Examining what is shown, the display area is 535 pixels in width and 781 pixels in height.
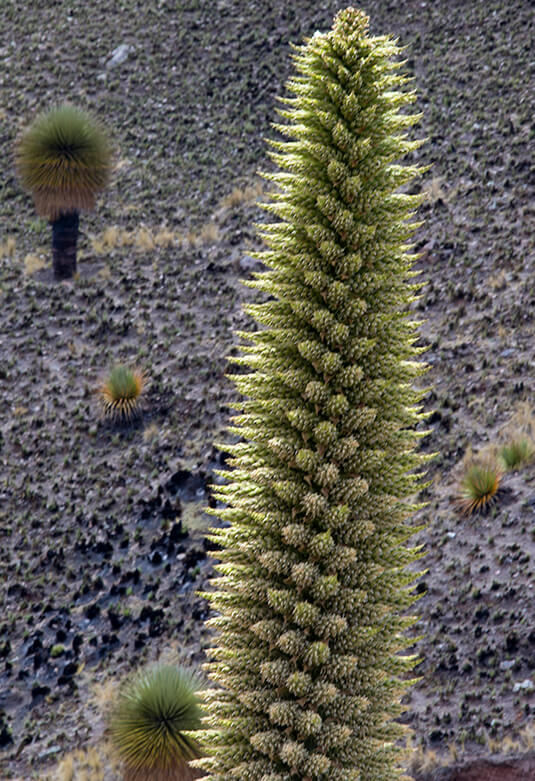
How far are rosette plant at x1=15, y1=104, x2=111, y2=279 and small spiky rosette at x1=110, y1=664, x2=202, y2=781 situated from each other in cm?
1650

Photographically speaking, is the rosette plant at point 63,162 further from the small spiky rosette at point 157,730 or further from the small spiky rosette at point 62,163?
the small spiky rosette at point 157,730

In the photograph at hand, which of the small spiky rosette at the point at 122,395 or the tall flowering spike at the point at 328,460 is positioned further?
the small spiky rosette at the point at 122,395

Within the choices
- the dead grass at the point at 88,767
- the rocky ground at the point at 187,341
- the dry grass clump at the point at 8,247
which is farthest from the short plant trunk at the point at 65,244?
the dead grass at the point at 88,767

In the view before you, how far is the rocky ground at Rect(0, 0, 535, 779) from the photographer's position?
16.4 m

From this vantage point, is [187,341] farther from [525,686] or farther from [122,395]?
[525,686]

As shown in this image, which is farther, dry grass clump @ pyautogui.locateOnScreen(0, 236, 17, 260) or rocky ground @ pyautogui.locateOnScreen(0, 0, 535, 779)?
dry grass clump @ pyautogui.locateOnScreen(0, 236, 17, 260)

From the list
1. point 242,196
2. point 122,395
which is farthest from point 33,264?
point 122,395

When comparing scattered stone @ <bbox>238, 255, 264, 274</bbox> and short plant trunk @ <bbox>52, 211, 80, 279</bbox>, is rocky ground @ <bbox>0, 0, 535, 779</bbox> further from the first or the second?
short plant trunk @ <bbox>52, 211, 80, 279</bbox>

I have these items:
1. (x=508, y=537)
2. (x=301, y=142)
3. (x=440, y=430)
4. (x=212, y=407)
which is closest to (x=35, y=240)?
(x=212, y=407)

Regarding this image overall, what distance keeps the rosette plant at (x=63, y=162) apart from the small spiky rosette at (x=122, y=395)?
5.82 meters

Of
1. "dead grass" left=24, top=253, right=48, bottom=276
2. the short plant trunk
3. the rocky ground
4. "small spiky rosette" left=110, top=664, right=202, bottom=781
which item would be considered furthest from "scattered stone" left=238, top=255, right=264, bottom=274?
"small spiky rosette" left=110, top=664, right=202, bottom=781

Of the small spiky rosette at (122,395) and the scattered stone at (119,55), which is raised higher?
the scattered stone at (119,55)

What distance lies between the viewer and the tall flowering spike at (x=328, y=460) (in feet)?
26.9

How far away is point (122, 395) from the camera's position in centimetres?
2359
